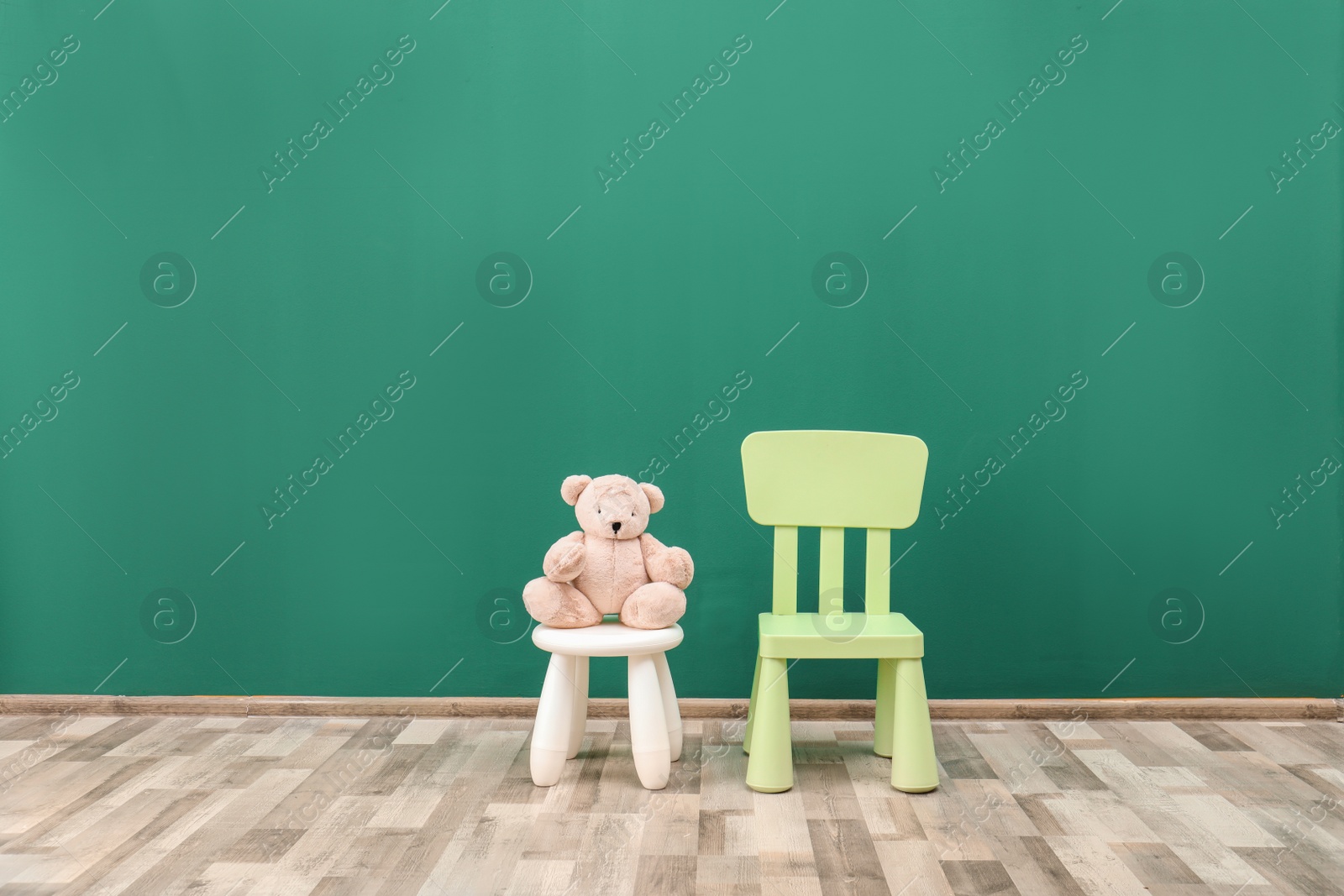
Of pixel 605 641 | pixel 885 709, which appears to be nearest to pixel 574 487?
pixel 605 641

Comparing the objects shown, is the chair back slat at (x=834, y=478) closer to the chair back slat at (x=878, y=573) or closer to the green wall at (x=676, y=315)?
the chair back slat at (x=878, y=573)

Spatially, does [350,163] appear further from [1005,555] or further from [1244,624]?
[1244,624]

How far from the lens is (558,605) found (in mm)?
2145

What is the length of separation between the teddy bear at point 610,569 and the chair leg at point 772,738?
26cm

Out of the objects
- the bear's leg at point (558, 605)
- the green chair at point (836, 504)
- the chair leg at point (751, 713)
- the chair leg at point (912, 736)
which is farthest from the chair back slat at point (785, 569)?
the bear's leg at point (558, 605)

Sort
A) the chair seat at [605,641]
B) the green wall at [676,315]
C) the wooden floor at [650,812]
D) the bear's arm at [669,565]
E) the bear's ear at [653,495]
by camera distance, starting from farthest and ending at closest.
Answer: the green wall at [676,315]
the bear's ear at [653,495]
the bear's arm at [669,565]
the chair seat at [605,641]
the wooden floor at [650,812]

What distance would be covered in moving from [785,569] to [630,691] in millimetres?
523

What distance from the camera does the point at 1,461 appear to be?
2.70m

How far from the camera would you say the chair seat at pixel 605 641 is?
2057 millimetres

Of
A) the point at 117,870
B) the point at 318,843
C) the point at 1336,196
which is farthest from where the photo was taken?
the point at 1336,196

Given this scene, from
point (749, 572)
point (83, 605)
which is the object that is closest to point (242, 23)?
point (83, 605)

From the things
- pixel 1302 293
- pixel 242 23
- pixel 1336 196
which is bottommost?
pixel 1302 293

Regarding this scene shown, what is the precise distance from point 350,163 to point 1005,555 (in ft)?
7.08

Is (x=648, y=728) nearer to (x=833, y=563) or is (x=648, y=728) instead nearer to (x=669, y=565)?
(x=669, y=565)
